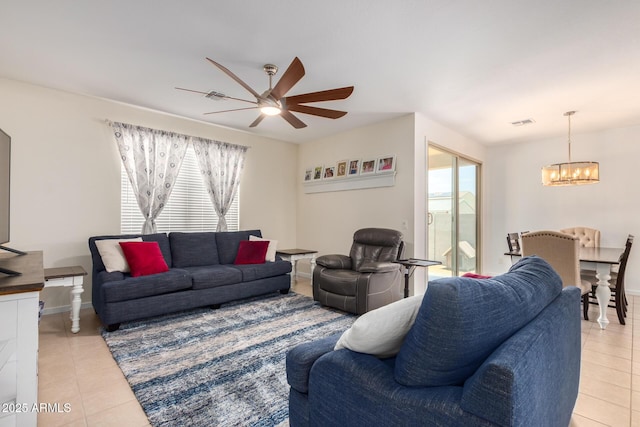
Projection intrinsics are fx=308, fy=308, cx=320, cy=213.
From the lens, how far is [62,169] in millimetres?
3559

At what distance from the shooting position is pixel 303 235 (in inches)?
230

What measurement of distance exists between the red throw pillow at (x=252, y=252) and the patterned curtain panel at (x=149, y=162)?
120cm

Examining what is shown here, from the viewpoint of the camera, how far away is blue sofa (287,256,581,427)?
84 centimetres

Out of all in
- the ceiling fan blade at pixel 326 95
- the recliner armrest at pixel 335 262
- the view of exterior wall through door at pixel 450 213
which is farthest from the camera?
the view of exterior wall through door at pixel 450 213

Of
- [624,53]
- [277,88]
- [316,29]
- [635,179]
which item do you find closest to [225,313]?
[277,88]

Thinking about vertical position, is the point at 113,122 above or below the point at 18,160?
above

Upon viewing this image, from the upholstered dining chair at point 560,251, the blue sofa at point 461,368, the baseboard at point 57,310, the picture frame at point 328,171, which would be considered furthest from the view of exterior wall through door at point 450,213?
the baseboard at point 57,310

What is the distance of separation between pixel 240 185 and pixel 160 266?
2.05m

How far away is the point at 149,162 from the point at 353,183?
2941 mm

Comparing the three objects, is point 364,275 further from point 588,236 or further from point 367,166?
point 588,236

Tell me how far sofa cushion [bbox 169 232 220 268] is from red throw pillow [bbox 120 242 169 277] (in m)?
0.46

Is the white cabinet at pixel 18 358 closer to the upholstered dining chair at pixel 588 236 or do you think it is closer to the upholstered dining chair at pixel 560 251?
the upholstered dining chair at pixel 560 251

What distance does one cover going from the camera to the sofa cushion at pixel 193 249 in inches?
156

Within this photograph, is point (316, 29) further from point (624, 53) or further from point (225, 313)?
point (225, 313)
